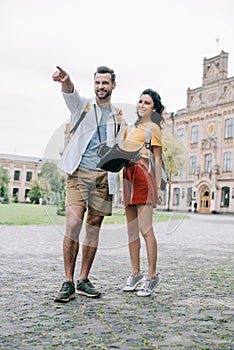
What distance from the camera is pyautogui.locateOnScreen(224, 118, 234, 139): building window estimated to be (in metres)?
46.1

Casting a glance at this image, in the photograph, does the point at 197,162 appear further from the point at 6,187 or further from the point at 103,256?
the point at 103,256

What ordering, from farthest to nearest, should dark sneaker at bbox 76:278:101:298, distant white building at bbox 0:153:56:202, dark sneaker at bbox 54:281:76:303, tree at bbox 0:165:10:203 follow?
distant white building at bbox 0:153:56:202, tree at bbox 0:165:10:203, dark sneaker at bbox 76:278:101:298, dark sneaker at bbox 54:281:76:303

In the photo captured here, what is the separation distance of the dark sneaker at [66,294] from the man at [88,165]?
0.05 ft

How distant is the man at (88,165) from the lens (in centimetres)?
416

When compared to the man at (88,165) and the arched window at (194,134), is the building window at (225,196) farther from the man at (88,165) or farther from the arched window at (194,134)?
the man at (88,165)

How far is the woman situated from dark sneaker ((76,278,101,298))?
1.43 feet

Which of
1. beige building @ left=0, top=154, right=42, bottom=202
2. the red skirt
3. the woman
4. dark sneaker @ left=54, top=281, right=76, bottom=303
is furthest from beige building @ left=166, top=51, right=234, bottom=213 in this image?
dark sneaker @ left=54, top=281, right=76, bottom=303

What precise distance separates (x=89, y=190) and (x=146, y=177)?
1.94ft

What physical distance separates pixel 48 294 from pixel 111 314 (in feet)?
Answer: 3.00

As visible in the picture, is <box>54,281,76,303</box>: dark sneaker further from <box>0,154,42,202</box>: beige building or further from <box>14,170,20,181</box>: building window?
<box>14,170,20,181</box>: building window

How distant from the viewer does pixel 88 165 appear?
423 cm

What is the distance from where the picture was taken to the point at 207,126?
161 feet

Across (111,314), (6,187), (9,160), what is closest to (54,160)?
(111,314)

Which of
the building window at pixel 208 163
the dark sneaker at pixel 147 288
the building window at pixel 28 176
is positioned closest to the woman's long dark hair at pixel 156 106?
the dark sneaker at pixel 147 288
